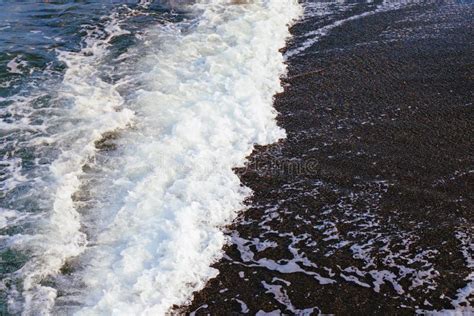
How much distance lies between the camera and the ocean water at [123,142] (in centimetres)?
466

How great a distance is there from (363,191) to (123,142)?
3172 millimetres

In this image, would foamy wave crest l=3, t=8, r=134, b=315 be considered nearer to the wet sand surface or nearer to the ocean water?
the ocean water

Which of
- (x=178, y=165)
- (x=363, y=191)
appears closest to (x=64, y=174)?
(x=178, y=165)

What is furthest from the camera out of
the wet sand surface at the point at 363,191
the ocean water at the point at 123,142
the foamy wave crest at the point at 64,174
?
the ocean water at the point at 123,142

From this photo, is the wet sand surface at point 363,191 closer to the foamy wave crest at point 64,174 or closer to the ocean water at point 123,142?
the ocean water at point 123,142

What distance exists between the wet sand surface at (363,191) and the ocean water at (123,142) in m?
0.41

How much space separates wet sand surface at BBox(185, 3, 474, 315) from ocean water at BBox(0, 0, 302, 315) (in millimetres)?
408

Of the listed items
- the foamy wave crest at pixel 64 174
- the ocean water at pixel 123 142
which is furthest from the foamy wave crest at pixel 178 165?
the foamy wave crest at pixel 64 174

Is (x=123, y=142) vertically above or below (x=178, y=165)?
above

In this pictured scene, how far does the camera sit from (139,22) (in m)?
10.5

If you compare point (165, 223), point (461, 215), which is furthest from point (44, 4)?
point (461, 215)

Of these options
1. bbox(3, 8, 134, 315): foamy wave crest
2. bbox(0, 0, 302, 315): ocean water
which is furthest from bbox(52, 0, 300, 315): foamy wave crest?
bbox(3, 8, 134, 315): foamy wave crest

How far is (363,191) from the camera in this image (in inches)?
221

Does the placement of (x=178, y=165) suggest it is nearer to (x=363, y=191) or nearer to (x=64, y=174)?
(x=64, y=174)
